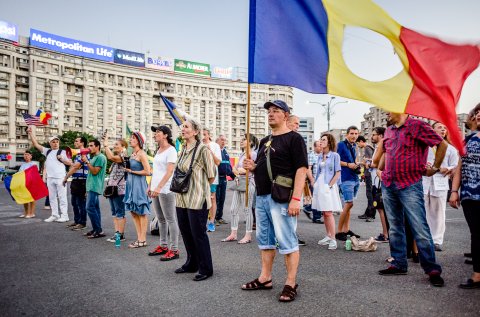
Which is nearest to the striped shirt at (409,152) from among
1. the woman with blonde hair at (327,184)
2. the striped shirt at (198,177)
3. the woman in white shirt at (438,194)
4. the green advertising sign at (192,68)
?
the woman in white shirt at (438,194)

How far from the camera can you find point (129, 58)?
103312mm

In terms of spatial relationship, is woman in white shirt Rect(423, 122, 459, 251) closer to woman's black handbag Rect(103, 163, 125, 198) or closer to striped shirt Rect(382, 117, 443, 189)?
striped shirt Rect(382, 117, 443, 189)

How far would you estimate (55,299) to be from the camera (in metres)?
3.88

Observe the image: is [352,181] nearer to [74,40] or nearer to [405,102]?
[405,102]

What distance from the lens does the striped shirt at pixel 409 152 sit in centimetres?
444

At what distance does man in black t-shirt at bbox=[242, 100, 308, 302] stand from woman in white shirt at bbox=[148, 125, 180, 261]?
1.94m

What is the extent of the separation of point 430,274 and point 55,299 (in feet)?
13.6

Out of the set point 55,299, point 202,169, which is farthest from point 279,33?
point 55,299

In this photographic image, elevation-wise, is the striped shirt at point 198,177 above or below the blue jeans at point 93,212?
above

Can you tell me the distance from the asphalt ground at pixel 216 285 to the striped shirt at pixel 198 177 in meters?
0.94

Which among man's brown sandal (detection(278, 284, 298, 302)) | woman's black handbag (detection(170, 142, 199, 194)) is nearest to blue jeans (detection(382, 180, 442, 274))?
man's brown sandal (detection(278, 284, 298, 302))

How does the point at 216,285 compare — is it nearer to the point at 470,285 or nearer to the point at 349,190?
the point at 470,285

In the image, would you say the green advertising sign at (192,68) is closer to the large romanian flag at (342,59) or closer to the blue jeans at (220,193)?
the blue jeans at (220,193)

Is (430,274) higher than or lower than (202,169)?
lower
